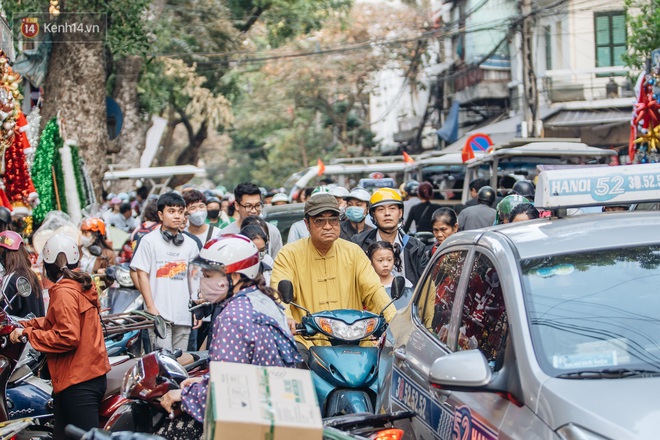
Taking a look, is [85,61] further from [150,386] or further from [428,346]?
[428,346]

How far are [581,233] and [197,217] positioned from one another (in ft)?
20.5

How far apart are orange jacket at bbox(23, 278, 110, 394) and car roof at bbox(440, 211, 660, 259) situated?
2601mm

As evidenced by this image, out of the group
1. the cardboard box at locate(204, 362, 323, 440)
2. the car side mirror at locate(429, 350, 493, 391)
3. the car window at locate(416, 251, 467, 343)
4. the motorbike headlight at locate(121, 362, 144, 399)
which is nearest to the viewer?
the cardboard box at locate(204, 362, 323, 440)

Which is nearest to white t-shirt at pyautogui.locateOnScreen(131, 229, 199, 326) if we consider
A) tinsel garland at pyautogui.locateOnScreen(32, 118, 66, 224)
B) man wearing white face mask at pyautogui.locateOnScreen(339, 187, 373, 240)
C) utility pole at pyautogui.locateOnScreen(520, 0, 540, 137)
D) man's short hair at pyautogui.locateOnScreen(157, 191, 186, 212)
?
man's short hair at pyautogui.locateOnScreen(157, 191, 186, 212)

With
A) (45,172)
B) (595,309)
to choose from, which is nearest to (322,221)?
(595,309)

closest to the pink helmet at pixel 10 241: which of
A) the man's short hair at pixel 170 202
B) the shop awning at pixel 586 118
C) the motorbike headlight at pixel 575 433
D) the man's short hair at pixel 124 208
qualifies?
the man's short hair at pixel 170 202

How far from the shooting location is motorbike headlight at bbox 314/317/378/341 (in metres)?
5.72

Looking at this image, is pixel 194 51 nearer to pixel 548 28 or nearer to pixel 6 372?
pixel 548 28

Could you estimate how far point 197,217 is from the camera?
1007 cm

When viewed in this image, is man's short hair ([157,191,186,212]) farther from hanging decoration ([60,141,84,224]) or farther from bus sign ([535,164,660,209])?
hanging decoration ([60,141,84,224])

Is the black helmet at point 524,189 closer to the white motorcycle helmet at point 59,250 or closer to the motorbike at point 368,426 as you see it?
the white motorcycle helmet at point 59,250

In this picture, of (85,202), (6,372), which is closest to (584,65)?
(85,202)

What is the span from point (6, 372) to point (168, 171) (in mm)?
17570

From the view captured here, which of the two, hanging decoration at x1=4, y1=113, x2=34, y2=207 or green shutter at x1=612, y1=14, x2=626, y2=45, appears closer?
hanging decoration at x1=4, y1=113, x2=34, y2=207
